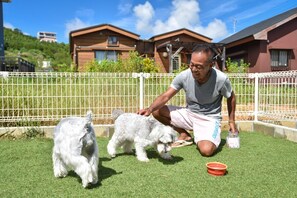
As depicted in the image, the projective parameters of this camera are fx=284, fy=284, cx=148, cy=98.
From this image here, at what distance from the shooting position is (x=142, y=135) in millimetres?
3654

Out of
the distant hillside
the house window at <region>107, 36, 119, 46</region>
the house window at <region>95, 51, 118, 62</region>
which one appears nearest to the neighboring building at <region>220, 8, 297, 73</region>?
the house window at <region>107, 36, 119, 46</region>

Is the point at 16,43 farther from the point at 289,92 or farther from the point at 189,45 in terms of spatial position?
the point at 289,92

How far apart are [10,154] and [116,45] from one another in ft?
55.5

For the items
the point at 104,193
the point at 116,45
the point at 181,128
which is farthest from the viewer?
the point at 116,45

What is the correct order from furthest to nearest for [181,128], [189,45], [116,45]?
[116,45], [189,45], [181,128]

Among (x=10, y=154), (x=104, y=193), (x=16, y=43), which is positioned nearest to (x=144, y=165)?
(x=104, y=193)

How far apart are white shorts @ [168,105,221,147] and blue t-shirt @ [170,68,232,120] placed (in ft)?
0.34

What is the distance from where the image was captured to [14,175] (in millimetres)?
3143

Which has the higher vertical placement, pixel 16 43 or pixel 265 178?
pixel 16 43

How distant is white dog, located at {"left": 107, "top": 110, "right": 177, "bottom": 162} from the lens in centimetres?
347

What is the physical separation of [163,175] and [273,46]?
17.2 m

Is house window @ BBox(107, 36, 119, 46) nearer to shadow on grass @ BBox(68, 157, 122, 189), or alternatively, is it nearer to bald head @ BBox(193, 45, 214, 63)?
bald head @ BBox(193, 45, 214, 63)

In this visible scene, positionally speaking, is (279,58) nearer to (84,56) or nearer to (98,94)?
(84,56)

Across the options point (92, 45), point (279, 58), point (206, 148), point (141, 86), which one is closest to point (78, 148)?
point (206, 148)
